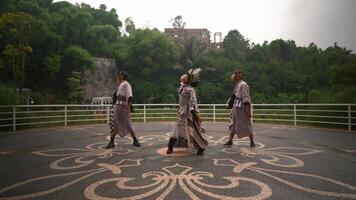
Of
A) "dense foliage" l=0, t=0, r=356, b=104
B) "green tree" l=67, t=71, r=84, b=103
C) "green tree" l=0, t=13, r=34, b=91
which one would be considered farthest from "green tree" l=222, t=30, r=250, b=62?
"green tree" l=0, t=13, r=34, b=91

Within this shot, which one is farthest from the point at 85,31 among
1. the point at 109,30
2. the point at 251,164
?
the point at 251,164

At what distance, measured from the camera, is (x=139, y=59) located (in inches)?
1734

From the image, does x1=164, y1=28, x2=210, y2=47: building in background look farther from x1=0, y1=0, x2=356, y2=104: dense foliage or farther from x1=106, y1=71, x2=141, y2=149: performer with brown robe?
x1=106, y1=71, x2=141, y2=149: performer with brown robe

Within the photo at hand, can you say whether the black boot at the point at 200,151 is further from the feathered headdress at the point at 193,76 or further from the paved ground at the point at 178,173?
the feathered headdress at the point at 193,76

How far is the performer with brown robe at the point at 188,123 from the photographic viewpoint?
6023mm

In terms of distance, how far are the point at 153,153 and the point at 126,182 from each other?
2.10 meters

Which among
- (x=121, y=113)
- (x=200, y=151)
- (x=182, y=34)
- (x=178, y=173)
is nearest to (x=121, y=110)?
(x=121, y=113)

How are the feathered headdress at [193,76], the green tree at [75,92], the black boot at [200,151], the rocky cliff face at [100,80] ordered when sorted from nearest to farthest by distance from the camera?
1. the black boot at [200,151]
2. the feathered headdress at [193,76]
3. the green tree at [75,92]
4. the rocky cliff face at [100,80]

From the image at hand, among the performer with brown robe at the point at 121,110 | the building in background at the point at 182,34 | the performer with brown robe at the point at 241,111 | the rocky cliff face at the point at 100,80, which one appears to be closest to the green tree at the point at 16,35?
the rocky cliff face at the point at 100,80

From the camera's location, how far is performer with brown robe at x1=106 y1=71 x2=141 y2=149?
6910 millimetres

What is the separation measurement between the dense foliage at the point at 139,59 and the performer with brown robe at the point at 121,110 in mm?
20364

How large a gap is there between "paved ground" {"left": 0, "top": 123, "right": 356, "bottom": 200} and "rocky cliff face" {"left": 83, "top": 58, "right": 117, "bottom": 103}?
3139 centimetres

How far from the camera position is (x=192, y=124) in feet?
20.0

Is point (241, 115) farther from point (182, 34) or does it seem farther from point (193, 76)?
point (182, 34)
